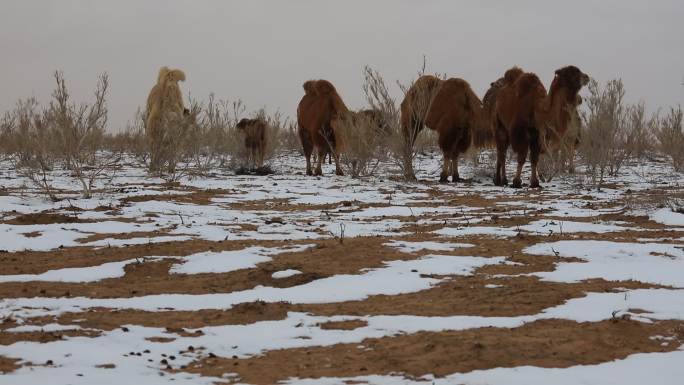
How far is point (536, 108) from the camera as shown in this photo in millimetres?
11930

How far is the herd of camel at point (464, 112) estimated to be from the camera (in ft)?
39.1

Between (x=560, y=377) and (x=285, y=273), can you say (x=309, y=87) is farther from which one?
(x=560, y=377)

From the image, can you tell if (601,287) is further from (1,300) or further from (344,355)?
(1,300)

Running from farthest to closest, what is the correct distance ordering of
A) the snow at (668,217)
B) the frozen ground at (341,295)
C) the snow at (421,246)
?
the snow at (668,217) < the snow at (421,246) < the frozen ground at (341,295)

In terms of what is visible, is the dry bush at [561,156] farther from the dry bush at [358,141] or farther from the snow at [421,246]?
the snow at [421,246]

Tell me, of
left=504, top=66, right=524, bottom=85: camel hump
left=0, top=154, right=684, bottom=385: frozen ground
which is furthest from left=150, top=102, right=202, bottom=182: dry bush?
left=504, top=66, right=524, bottom=85: camel hump

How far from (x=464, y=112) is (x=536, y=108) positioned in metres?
1.63

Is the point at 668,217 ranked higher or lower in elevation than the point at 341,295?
higher

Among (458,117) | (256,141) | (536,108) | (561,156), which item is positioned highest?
(536,108)

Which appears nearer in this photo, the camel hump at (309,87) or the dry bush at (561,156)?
the dry bush at (561,156)

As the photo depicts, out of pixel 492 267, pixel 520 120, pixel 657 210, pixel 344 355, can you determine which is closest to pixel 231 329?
pixel 344 355

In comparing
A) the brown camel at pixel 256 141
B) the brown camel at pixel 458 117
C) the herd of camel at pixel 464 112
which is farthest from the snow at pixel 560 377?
the brown camel at pixel 256 141

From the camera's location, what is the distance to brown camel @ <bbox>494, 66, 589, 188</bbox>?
11805 millimetres

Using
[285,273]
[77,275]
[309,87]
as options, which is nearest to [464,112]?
[309,87]
